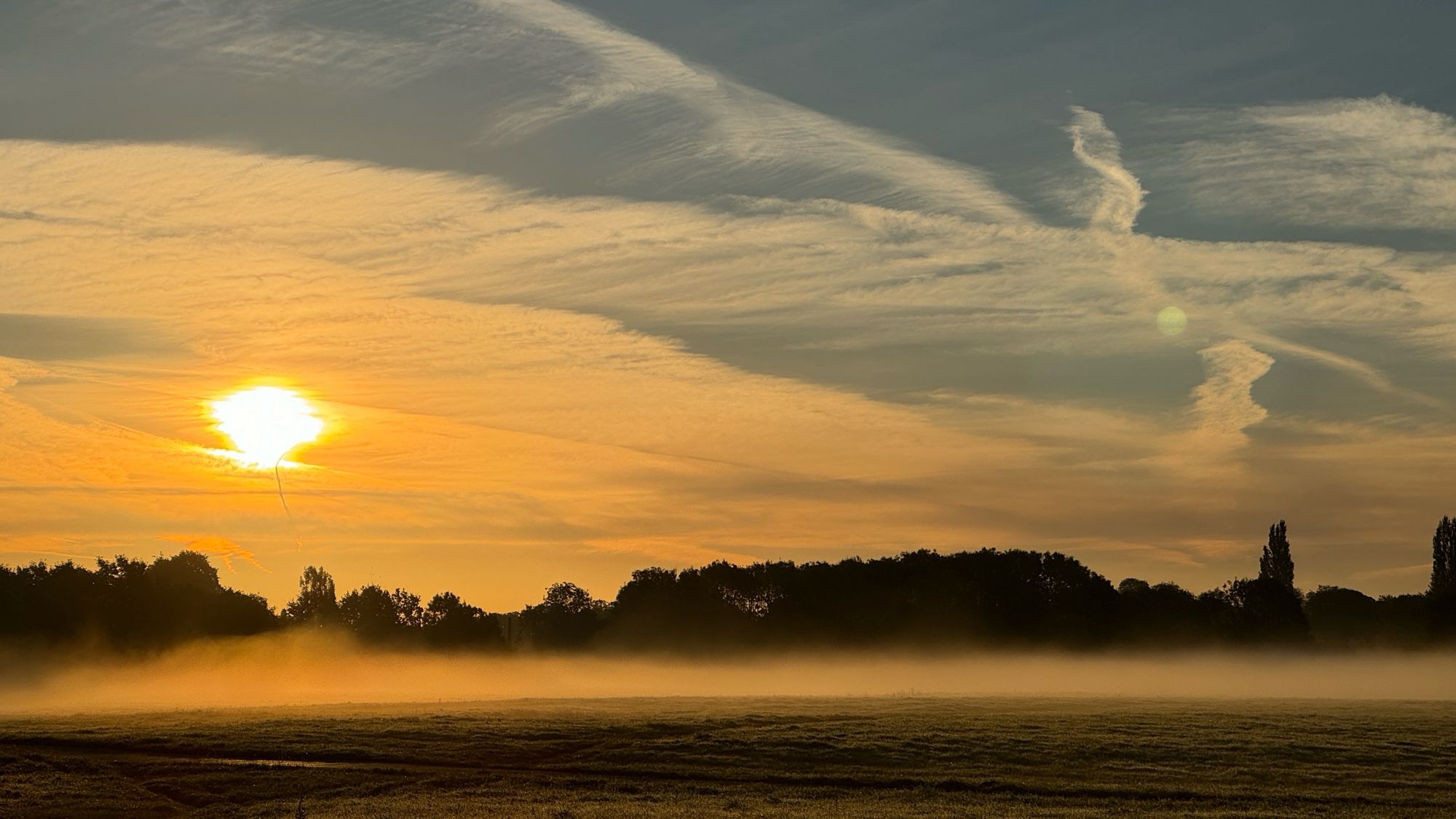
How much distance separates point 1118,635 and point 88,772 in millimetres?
145296

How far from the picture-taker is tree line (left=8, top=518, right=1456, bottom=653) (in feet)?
569

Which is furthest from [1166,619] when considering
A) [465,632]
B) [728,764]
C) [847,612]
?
[728,764]

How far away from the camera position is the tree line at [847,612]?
17338 cm

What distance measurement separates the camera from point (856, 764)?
63.1m

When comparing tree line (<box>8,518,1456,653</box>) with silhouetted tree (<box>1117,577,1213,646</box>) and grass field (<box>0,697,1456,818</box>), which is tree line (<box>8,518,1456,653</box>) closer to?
silhouetted tree (<box>1117,577,1213,646</box>)

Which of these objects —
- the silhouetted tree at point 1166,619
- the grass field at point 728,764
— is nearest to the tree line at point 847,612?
the silhouetted tree at point 1166,619

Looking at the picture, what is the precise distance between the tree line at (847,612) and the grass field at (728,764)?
95.1 m

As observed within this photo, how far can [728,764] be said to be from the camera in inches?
2479

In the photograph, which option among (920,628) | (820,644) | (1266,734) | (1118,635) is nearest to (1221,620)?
(1118,635)

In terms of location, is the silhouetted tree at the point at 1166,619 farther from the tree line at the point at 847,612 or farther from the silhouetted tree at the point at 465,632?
the silhouetted tree at the point at 465,632

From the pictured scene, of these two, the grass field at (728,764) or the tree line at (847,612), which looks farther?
the tree line at (847,612)

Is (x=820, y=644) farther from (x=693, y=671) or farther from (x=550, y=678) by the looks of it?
(x=550, y=678)

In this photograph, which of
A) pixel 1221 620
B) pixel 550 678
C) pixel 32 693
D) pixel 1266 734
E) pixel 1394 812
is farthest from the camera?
pixel 1221 620

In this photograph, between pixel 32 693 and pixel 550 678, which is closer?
pixel 32 693
